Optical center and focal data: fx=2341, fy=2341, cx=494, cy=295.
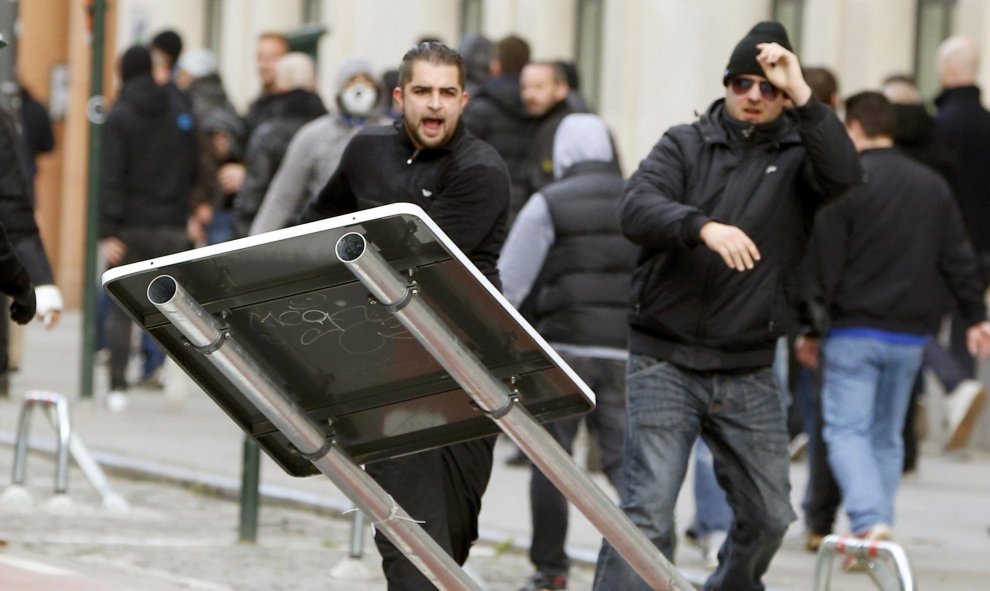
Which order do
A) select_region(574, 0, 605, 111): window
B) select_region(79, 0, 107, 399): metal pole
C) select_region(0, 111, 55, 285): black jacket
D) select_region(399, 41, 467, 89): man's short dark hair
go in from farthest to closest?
select_region(574, 0, 605, 111): window, select_region(79, 0, 107, 399): metal pole, select_region(0, 111, 55, 285): black jacket, select_region(399, 41, 467, 89): man's short dark hair

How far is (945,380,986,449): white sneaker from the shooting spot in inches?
520

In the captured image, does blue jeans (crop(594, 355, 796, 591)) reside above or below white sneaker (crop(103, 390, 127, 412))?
above

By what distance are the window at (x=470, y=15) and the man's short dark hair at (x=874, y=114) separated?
12729mm

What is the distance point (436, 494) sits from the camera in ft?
20.6

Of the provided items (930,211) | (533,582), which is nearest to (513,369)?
(533,582)

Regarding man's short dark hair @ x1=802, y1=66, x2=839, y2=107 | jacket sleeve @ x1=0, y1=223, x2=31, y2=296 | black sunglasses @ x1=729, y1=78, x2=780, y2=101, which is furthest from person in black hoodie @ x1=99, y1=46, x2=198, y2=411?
black sunglasses @ x1=729, y1=78, x2=780, y2=101

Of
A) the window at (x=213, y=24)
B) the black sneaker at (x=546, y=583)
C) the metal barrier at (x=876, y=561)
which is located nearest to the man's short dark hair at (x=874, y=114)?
the black sneaker at (x=546, y=583)

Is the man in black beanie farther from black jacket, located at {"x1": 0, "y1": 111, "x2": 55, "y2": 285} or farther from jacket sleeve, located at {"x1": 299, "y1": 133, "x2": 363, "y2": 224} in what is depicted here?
black jacket, located at {"x1": 0, "y1": 111, "x2": 55, "y2": 285}

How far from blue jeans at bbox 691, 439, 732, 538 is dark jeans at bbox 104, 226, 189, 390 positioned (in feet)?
20.0

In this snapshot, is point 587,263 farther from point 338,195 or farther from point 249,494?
point 338,195

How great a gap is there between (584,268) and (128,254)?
6.31 metres

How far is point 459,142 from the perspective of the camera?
6523 mm

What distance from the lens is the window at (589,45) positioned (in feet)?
69.3

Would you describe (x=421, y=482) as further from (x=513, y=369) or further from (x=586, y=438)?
(x=586, y=438)
